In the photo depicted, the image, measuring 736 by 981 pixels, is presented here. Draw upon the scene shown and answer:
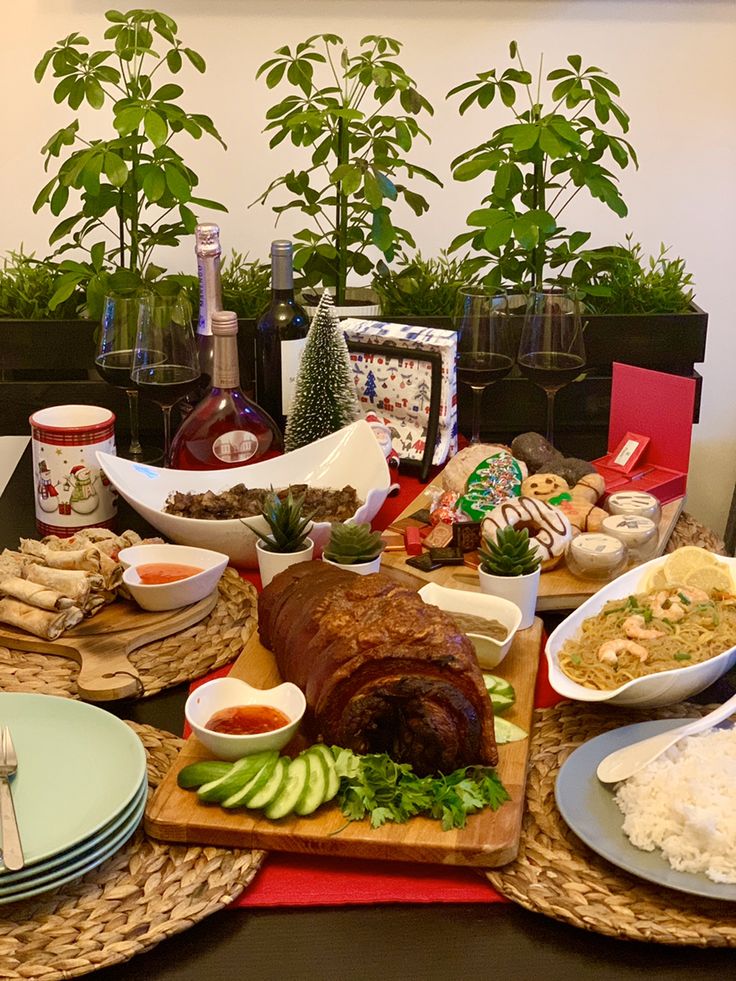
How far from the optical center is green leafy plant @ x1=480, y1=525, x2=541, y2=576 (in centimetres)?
156

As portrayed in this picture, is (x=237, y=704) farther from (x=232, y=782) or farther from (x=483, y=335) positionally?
(x=483, y=335)

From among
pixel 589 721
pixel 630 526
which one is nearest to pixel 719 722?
pixel 589 721

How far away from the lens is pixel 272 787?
119 cm

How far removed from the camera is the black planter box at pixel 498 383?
2268mm

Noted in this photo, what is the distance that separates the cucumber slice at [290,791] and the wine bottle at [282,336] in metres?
1.02

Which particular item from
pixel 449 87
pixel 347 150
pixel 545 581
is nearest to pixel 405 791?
pixel 545 581

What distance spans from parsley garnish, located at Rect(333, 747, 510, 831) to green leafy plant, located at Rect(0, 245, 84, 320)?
1.33 metres

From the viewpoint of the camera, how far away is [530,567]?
1571mm

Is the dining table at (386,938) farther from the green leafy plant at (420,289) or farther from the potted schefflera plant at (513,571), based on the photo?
the green leafy plant at (420,289)

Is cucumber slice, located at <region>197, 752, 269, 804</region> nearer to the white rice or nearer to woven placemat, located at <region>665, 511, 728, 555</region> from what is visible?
the white rice

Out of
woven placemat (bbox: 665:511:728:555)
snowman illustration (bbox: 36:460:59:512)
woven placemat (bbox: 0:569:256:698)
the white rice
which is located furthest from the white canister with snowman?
the white rice

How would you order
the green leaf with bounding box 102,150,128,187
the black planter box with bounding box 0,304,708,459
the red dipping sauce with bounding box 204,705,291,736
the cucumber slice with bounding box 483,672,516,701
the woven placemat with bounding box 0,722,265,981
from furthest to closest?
the black planter box with bounding box 0,304,708,459
the green leaf with bounding box 102,150,128,187
the cucumber slice with bounding box 483,672,516,701
the red dipping sauce with bounding box 204,705,291,736
the woven placemat with bounding box 0,722,265,981

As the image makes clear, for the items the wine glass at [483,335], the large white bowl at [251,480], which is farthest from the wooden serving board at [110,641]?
the wine glass at [483,335]

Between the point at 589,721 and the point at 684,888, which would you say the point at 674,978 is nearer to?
the point at 684,888
